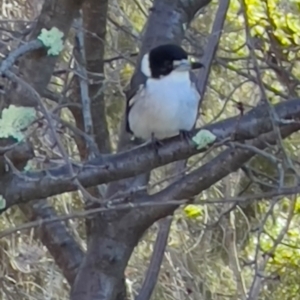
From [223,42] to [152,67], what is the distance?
1338 millimetres

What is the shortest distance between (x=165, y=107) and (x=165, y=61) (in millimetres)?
127

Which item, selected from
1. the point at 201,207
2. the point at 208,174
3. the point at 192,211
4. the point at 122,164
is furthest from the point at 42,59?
the point at 201,207

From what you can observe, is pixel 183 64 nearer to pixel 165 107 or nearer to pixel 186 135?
pixel 165 107

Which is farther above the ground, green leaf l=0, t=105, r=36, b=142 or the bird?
the bird

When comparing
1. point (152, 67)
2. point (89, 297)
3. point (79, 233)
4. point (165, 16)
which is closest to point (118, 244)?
point (89, 297)

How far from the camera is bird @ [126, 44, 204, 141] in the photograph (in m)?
2.16

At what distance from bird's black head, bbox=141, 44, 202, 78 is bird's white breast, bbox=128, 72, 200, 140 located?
0.02 m

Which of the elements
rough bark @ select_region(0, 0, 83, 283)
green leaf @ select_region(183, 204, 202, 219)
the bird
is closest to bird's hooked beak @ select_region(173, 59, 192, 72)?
the bird

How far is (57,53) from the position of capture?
1698 mm

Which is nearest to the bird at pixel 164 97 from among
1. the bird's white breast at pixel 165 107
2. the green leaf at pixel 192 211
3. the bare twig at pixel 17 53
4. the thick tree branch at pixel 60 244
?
the bird's white breast at pixel 165 107

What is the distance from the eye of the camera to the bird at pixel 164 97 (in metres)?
2.16

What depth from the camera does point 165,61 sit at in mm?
2219

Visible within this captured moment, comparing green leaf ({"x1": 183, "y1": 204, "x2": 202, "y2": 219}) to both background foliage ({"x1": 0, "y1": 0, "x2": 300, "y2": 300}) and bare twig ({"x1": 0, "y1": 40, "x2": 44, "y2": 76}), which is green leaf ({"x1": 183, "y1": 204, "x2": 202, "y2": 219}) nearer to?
background foliage ({"x1": 0, "y1": 0, "x2": 300, "y2": 300})

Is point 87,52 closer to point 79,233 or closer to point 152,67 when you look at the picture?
point 152,67
